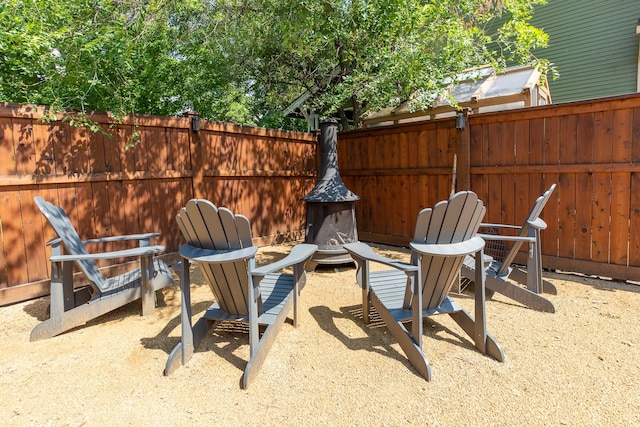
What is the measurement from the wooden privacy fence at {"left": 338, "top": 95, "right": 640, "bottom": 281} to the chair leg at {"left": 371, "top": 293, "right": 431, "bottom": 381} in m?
2.68

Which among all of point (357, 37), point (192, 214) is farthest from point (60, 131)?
point (357, 37)

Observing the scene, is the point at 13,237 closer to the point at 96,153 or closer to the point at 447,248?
the point at 96,153

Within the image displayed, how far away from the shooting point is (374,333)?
8.60 ft

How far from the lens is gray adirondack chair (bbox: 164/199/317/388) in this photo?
6.86 feet

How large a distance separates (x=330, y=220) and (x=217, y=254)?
2.20 meters

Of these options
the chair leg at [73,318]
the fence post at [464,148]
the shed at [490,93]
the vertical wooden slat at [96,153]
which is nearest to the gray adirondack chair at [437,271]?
the chair leg at [73,318]

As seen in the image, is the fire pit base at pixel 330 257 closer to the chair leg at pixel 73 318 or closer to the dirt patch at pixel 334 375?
the dirt patch at pixel 334 375

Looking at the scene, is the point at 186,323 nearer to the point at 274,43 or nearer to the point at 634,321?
the point at 634,321

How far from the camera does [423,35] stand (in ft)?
16.8

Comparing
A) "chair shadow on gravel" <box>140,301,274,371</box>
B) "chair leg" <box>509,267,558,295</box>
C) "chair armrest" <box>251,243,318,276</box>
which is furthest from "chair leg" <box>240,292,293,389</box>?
"chair leg" <box>509,267,558,295</box>

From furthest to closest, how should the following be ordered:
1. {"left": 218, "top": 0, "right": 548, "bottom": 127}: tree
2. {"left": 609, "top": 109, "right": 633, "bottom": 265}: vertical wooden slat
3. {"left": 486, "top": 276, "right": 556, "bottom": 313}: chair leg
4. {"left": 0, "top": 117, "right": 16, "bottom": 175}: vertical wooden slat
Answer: {"left": 218, "top": 0, "right": 548, "bottom": 127}: tree, {"left": 609, "top": 109, "right": 633, "bottom": 265}: vertical wooden slat, {"left": 0, "top": 117, "right": 16, "bottom": 175}: vertical wooden slat, {"left": 486, "top": 276, "right": 556, "bottom": 313}: chair leg

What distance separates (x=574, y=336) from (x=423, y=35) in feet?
13.8

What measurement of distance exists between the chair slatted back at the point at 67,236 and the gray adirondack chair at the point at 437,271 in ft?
6.57

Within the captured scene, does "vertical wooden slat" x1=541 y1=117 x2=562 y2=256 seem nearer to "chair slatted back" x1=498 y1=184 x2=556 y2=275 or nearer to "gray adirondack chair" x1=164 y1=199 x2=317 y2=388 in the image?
"chair slatted back" x1=498 y1=184 x2=556 y2=275
